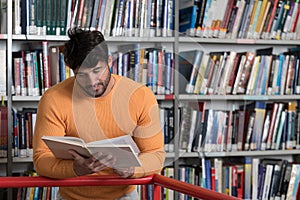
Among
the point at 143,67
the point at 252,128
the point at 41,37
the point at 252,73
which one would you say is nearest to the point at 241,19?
the point at 252,73

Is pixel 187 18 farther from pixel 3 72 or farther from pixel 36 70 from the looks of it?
pixel 3 72

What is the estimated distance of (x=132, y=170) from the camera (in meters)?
1.94

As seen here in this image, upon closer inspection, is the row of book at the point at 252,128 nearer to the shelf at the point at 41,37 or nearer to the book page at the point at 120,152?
the shelf at the point at 41,37

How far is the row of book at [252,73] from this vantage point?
335 cm

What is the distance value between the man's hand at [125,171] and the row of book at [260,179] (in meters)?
1.52

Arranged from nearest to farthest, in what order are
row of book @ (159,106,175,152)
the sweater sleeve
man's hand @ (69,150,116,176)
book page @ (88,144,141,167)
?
book page @ (88,144,141,167) < man's hand @ (69,150,116,176) < the sweater sleeve < row of book @ (159,106,175,152)

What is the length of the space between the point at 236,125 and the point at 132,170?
1.60 meters

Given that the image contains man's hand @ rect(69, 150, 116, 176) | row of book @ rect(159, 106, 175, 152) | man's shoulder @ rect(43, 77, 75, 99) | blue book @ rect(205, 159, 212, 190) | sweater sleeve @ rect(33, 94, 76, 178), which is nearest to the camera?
man's hand @ rect(69, 150, 116, 176)

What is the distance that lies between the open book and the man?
0.15m

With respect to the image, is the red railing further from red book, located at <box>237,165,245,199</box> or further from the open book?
red book, located at <box>237,165,245,199</box>

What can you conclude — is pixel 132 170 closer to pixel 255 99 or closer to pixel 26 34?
pixel 26 34

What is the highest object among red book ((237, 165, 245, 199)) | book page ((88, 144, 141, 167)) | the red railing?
book page ((88, 144, 141, 167))

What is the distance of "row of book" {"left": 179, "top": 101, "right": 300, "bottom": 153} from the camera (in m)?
3.37

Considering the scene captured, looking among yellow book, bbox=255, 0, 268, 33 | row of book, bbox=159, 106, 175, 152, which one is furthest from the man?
yellow book, bbox=255, 0, 268, 33
